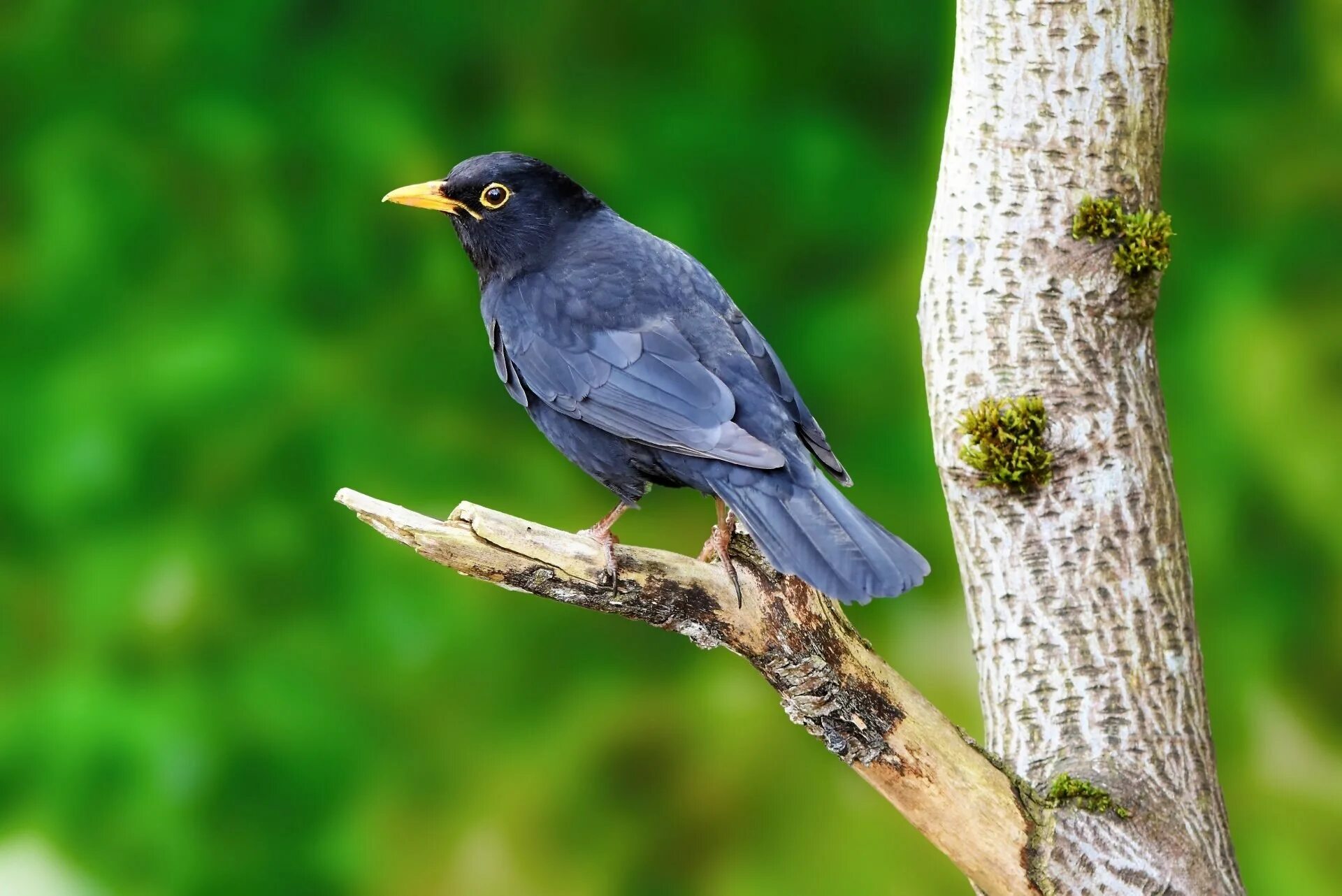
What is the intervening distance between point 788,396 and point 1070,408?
63cm

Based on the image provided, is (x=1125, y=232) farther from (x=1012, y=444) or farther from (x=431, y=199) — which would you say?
(x=431, y=199)

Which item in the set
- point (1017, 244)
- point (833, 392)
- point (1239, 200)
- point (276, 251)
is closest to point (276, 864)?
point (276, 251)

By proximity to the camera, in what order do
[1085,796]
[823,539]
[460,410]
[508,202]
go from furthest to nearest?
[460,410], [508,202], [1085,796], [823,539]

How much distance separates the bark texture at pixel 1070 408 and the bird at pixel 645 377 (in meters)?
0.44

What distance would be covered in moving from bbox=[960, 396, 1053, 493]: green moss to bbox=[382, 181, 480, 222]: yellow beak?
4.45ft

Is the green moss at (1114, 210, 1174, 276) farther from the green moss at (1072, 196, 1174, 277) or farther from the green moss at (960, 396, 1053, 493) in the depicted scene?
the green moss at (960, 396, 1053, 493)

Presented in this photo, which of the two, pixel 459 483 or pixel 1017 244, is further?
pixel 459 483

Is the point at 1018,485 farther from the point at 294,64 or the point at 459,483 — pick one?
the point at 294,64

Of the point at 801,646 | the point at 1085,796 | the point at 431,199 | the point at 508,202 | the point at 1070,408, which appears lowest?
→ the point at 801,646

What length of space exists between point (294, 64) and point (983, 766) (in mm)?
3664

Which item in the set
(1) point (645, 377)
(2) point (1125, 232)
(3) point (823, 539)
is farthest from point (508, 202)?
(2) point (1125, 232)

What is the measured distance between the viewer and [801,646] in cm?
276

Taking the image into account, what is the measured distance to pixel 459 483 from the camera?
5.06 meters

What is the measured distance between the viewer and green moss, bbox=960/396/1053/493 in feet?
10.1
